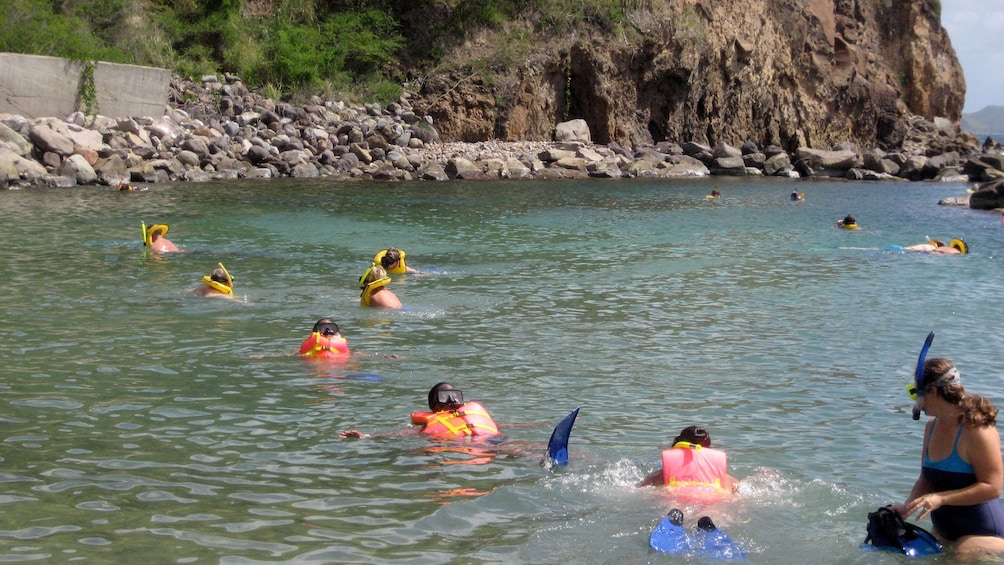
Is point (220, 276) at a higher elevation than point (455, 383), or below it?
higher

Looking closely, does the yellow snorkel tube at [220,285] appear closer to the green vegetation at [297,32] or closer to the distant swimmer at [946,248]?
the distant swimmer at [946,248]

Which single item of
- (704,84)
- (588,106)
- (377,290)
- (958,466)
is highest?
(704,84)

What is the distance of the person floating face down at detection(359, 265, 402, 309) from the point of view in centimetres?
1364

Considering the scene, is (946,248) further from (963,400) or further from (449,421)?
(963,400)

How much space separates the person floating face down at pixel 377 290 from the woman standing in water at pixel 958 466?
8.89m

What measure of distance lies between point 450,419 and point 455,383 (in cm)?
198

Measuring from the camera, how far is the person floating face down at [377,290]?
44.7 ft

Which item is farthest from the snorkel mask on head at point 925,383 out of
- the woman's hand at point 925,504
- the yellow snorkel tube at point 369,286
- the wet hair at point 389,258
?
the wet hair at point 389,258

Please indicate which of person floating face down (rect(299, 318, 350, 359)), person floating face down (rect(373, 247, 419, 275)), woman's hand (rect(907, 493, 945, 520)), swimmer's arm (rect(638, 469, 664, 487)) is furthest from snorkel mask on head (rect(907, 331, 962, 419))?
person floating face down (rect(373, 247, 419, 275))

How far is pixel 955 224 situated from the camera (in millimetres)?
28109

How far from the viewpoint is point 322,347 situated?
10.6m

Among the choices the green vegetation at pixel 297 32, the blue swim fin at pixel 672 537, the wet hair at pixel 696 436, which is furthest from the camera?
the green vegetation at pixel 297 32

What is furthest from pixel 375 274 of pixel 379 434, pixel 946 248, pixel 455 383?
pixel 946 248

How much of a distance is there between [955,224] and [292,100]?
2727 cm
